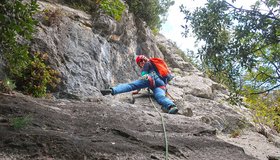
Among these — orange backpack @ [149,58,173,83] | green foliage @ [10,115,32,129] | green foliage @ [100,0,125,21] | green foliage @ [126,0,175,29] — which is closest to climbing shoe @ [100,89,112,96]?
orange backpack @ [149,58,173,83]

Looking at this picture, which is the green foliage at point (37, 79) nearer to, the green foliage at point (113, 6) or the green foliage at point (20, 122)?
the green foliage at point (20, 122)

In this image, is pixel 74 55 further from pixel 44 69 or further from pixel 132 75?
pixel 132 75

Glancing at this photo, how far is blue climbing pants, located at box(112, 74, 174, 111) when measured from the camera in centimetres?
752

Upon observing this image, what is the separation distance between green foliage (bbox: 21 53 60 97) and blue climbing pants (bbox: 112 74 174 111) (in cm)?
206

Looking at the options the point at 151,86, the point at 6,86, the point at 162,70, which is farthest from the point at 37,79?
the point at 162,70

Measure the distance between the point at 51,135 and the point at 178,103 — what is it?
482cm

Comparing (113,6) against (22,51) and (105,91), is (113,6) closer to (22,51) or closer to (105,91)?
(105,91)

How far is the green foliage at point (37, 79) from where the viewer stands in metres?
5.44

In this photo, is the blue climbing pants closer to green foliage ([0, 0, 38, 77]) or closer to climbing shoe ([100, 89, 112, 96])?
climbing shoe ([100, 89, 112, 96])

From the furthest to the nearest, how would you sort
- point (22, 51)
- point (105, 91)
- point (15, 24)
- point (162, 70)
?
point (162, 70) < point (105, 91) < point (22, 51) < point (15, 24)

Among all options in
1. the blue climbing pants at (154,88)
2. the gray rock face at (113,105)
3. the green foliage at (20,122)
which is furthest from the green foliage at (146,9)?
the green foliage at (20,122)

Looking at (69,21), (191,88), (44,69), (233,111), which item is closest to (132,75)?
(191,88)

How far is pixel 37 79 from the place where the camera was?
5574mm

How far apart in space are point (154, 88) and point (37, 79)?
Answer: 3758 millimetres
